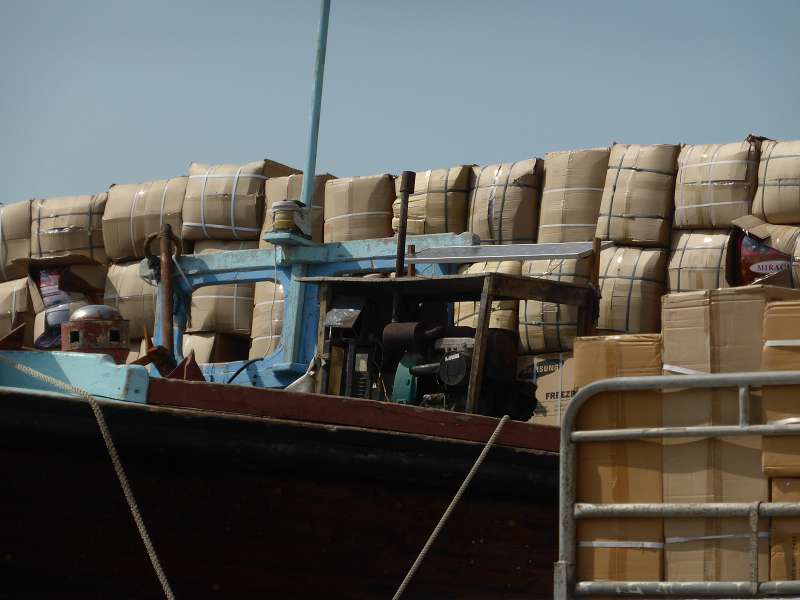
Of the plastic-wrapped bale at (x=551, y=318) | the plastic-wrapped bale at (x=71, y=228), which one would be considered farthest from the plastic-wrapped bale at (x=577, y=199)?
the plastic-wrapped bale at (x=71, y=228)

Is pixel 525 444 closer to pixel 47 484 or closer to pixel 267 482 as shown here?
pixel 267 482

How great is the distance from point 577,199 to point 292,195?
2.73 meters

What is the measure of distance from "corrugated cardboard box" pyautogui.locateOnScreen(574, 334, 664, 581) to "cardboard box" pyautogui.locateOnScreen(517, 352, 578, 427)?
Result: 3266 mm

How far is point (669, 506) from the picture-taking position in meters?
3.98

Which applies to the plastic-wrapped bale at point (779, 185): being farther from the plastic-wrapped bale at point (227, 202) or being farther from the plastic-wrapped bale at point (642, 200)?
the plastic-wrapped bale at point (227, 202)

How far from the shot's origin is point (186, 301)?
9.12 m

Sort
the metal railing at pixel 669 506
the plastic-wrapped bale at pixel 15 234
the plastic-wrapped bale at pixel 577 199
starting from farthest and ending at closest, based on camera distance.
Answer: the plastic-wrapped bale at pixel 15 234
the plastic-wrapped bale at pixel 577 199
the metal railing at pixel 669 506

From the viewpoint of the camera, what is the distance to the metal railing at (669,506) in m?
3.81

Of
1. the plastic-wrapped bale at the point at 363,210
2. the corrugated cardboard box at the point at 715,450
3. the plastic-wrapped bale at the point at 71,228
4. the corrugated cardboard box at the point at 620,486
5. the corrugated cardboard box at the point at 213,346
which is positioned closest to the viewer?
the corrugated cardboard box at the point at 715,450

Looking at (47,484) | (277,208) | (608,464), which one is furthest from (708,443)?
(277,208)

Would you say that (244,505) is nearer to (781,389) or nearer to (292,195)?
(781,389)

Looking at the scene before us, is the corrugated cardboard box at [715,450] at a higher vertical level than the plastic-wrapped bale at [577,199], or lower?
lower

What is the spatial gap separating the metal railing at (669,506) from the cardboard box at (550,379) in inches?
131

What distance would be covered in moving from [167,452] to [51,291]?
6611 millimetres
